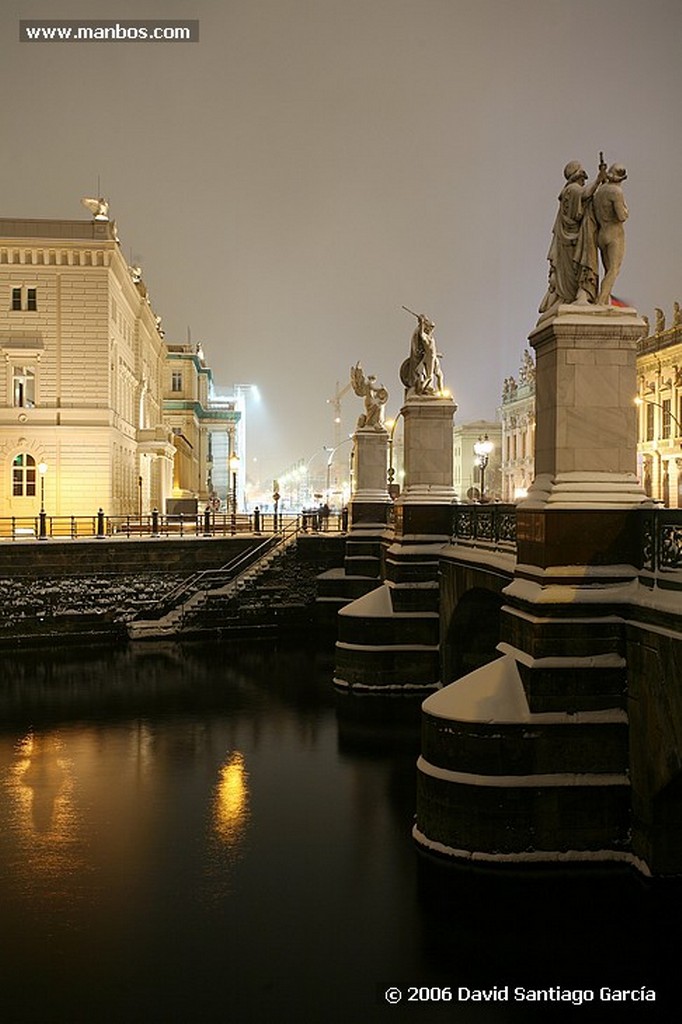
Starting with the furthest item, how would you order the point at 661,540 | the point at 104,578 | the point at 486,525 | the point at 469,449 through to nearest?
1. the point at 469,449
2. the point at 104,578
3. the point at 486,525
4. the point at 661,540

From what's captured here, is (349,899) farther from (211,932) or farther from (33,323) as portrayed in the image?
(33,323)

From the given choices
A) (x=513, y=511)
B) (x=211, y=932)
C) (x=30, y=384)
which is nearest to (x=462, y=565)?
(x=513, y=511)

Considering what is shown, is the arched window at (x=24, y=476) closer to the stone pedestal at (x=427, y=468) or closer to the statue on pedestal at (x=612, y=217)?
the stone pedestal at (x=427, y=468)

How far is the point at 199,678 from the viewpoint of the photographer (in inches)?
1030

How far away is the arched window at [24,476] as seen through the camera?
4267cm

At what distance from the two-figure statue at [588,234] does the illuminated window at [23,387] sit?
3427cm

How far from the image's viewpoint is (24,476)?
42.8 m

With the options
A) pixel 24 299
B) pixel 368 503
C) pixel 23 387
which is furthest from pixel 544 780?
pixel 24 299

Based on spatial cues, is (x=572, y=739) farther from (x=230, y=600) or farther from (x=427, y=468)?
(x=230, y=600)

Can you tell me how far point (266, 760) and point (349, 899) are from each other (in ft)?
21.2

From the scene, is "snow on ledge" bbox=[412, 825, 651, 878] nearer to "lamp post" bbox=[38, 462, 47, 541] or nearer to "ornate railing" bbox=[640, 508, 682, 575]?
"ornate railing" bbox=[640, 508, 682, 575]

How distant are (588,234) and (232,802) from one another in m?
10.5

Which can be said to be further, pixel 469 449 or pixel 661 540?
pixel 469 449

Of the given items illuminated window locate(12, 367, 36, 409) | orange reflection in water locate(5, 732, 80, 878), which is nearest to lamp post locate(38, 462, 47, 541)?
illuminated window locate(12, 367, 36, 409)
